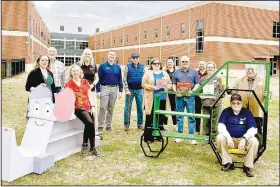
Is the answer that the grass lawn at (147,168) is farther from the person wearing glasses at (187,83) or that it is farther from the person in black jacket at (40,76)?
the person in black jacket at (40,76)

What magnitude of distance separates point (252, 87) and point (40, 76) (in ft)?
12.8

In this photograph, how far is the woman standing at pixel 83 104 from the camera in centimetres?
560

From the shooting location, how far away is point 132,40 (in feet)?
156

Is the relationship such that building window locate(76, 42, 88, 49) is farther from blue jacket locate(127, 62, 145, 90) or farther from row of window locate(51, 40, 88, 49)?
A: blue jacket locate(127, 62, 145, 90)

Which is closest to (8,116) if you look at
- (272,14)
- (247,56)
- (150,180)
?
(150,180)

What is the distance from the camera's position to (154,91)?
6945 mm

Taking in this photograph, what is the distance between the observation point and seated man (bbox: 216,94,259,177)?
511cm

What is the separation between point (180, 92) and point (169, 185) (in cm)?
214

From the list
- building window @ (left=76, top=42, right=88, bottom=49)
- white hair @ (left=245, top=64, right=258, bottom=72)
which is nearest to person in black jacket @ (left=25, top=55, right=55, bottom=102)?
white hair @ (left=245, top=64, right=258, bottom=72)

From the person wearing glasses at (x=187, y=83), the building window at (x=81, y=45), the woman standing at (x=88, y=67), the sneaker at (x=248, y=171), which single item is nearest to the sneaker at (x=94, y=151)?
the woman standing at (x=88, y=67)

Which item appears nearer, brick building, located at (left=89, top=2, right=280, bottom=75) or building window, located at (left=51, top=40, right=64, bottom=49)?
brick building, located at (left=89, top=2, right=280, bottom=75)

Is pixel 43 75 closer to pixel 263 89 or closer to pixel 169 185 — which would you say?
pixel 169 185

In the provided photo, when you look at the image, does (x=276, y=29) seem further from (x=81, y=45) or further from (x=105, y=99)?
(x=81, y=45)

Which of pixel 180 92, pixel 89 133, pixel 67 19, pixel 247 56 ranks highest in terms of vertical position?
pixel 67 19
